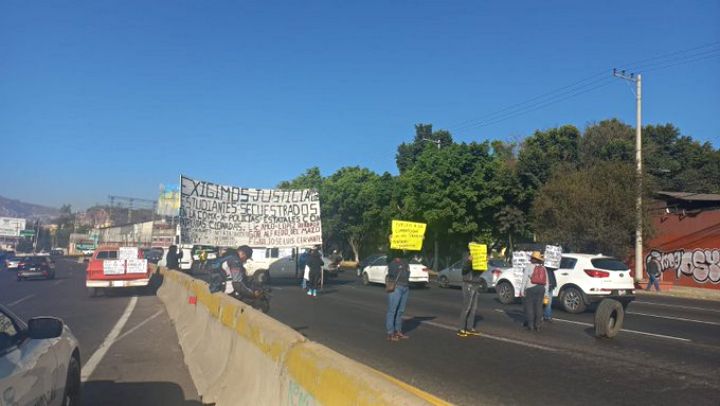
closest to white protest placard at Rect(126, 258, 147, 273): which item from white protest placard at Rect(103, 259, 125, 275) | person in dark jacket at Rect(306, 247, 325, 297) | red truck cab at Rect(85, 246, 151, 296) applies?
red truck cab at Rect(85, 246, 151, 296)

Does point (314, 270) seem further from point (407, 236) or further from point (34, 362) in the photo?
point (34, 362)

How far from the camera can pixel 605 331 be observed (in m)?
10.7

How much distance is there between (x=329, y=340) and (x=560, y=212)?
70.7ft

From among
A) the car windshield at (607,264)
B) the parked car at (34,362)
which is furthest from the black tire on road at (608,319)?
the parked car at (34,362)

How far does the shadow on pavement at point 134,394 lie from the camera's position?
6.28 metres

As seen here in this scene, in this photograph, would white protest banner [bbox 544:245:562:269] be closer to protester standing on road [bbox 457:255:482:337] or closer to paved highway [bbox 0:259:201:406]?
protester standing on road [bbox 457:255:482:337]

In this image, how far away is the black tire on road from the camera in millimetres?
10680

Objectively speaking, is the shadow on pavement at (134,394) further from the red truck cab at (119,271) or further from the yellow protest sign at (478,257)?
the red truck cab at (119,271)

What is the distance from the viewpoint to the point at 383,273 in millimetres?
25328

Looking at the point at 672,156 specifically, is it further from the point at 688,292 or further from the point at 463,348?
the point at 463,348

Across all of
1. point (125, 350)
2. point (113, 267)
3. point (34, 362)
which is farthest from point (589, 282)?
point (113, 267)

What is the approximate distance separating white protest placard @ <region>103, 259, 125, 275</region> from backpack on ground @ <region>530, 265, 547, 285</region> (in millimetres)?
14394

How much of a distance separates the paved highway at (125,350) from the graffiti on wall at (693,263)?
24.5 metres

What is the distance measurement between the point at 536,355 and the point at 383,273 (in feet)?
53.9
